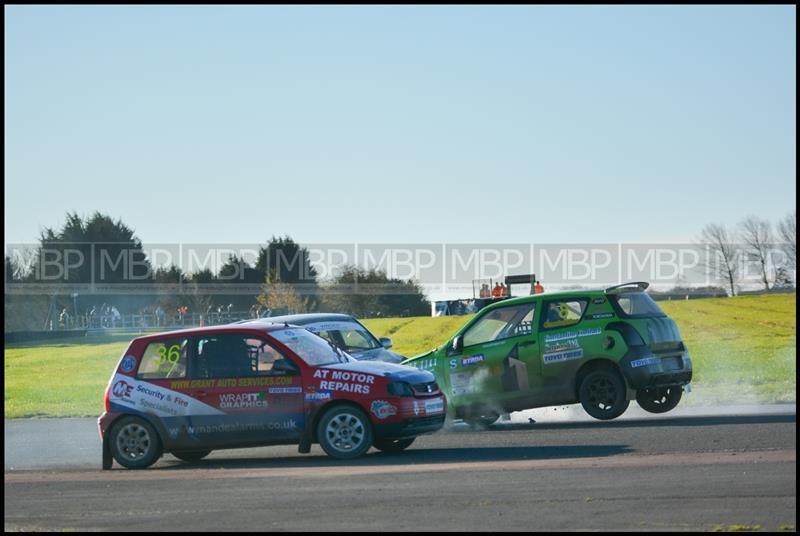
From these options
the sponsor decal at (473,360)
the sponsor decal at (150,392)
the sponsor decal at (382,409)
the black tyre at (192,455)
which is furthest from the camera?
the sponsor decal at (473,360)

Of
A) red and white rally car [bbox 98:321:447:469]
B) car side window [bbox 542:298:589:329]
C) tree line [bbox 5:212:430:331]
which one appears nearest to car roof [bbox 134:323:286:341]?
→ red and white rally car [bbox 98:321:447:469]

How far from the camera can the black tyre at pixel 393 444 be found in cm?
1574

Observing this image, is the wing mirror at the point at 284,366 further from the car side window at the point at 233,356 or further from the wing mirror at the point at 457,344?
the wing mirror at the point at 457,344

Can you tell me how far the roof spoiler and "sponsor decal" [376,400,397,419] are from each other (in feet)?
15.8

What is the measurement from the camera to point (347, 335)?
818 inches

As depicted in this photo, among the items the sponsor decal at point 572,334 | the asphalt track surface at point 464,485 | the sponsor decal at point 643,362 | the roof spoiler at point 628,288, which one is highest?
the roof spoiler at point 628,288

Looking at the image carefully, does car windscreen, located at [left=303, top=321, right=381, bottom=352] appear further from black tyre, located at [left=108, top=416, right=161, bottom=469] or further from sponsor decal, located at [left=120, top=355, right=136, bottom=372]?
black tyre, located at [left=108, top=416, right=161, bottom=469]

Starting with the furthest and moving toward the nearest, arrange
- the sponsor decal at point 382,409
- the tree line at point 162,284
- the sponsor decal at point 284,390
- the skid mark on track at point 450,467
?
the tree line at point 162,284, the sponsor decal at point 284,390, the sponsor decal at point 382,409, the skid mark on track at point 450,467

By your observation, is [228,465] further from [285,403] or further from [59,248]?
[59,248]

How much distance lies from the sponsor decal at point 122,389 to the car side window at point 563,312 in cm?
597

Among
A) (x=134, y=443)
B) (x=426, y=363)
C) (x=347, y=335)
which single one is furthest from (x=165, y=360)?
(x=347, y=335)

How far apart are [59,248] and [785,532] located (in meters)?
85.3

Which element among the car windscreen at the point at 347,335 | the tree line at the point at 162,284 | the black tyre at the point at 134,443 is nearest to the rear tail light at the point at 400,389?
the black tyre at the point at 134,443

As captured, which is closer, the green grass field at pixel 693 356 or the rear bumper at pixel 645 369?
the rear bumper at pixel 645 369
